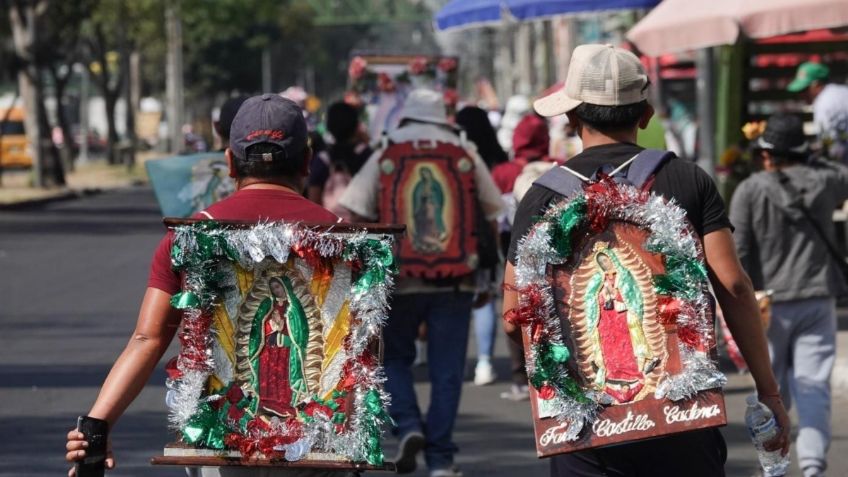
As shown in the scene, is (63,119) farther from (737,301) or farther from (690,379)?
(690,379)

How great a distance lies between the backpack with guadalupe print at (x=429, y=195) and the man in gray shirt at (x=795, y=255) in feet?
4.17

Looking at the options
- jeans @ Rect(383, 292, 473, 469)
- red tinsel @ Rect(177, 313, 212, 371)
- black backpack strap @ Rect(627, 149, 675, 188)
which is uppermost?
black backpack strap @ Rect(627, 149, 675, 188)

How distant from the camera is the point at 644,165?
416 cm

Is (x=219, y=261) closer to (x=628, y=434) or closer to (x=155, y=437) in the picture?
(x=628, y=434)

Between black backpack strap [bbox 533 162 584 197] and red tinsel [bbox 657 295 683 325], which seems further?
black backpack strap [bbox 533 162 584 197]

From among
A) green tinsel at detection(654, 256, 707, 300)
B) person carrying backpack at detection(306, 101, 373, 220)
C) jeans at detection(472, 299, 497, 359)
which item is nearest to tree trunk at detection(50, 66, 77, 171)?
jeans at detection(472, 299, 497, 359)

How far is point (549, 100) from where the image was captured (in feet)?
14.8

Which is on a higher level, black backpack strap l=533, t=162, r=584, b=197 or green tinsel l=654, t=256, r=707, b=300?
black backpack strap l=533, t=162, r=584, b=197

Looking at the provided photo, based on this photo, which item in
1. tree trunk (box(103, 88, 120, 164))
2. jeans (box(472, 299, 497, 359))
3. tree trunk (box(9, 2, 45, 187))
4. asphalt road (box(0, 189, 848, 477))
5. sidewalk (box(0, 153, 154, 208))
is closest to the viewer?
asphalt road (box(0, 189, 848, 477))

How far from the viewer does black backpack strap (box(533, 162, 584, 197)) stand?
412 cm

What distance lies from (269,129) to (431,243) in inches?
143

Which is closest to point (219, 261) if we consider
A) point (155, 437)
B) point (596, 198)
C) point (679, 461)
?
point (596, 198)

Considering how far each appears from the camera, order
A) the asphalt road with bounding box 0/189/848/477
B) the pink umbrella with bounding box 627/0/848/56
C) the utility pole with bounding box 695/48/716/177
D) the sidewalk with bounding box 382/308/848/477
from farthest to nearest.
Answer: the utility pole with bounding box 695/48/716/177, the pink umbrella with bounding box 627/0/848/56, the asphalt road with bounding box 0/189/848/477, the sidewalk with bounding box 382/308/848/477

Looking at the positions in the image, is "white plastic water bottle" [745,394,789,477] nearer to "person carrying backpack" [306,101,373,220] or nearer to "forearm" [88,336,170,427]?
"forearm" [88,336,170,427]
